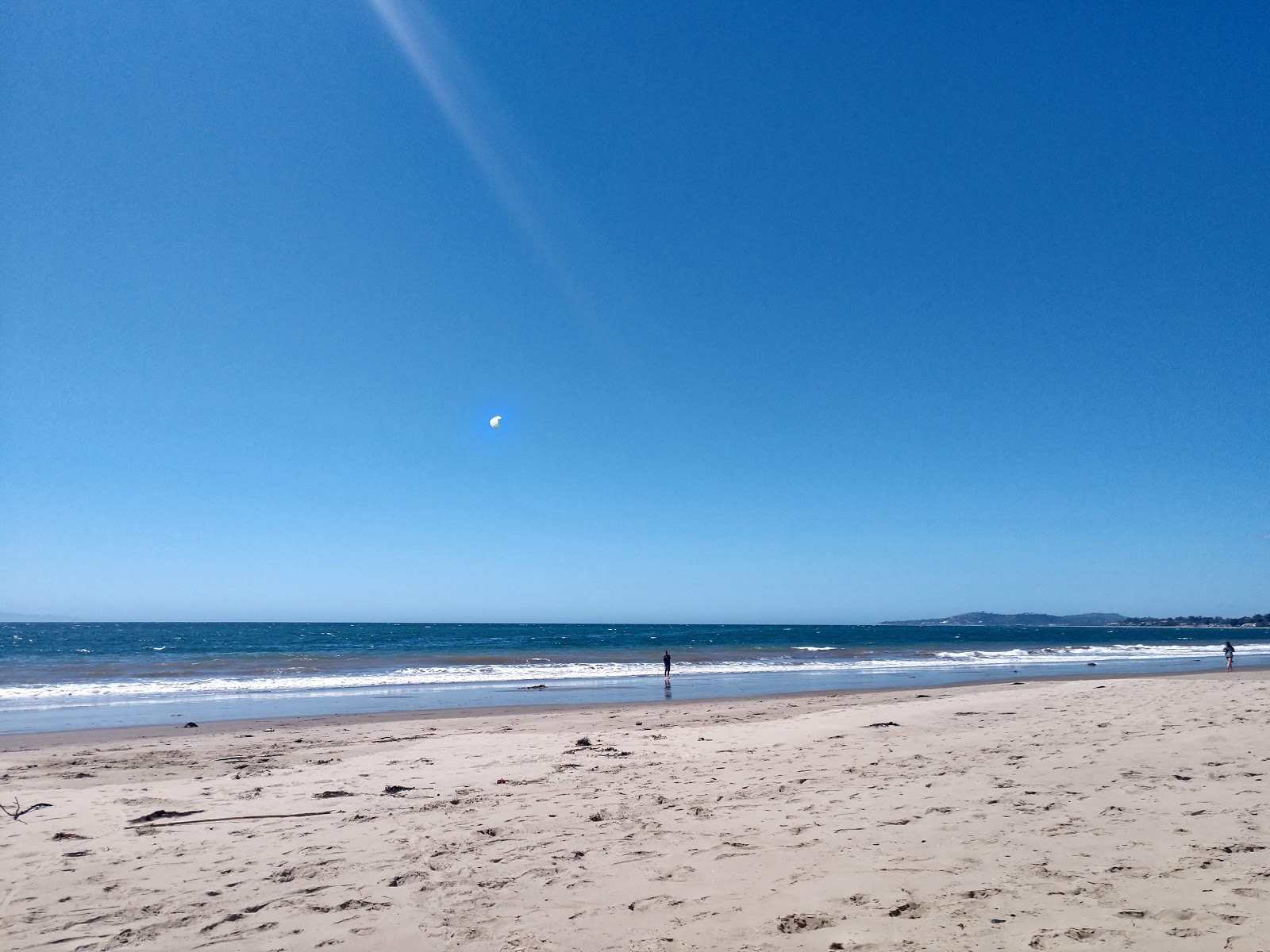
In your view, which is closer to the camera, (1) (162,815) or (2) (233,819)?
(2) (233,819)

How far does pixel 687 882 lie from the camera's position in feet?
17.4

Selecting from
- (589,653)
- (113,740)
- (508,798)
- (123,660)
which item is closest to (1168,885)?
(508,798)

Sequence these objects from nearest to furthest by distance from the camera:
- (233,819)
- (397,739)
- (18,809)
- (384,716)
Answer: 1. (233,819)
2. (18,809)
3. (397,739)
4. (384,716)

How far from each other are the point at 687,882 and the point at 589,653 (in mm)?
44989

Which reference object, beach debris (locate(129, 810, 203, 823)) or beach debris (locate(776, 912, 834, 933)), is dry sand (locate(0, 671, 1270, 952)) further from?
beach debris (locate(129, 810, 203, 823))

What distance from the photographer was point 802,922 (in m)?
4.53

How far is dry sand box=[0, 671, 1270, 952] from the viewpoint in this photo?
4562mm

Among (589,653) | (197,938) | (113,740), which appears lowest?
(589,653)

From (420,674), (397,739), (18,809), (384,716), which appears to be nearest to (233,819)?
(18,809)

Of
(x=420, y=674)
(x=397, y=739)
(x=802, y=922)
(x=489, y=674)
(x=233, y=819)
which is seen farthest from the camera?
(x=489, y=674)

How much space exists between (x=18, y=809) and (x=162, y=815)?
1994mm

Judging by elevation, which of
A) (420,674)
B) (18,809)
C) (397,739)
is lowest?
(420,674)

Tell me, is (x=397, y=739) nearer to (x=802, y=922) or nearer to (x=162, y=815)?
(x=162, y=815)

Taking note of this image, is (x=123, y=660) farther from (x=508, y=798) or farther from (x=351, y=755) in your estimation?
(x=508, y=798)
